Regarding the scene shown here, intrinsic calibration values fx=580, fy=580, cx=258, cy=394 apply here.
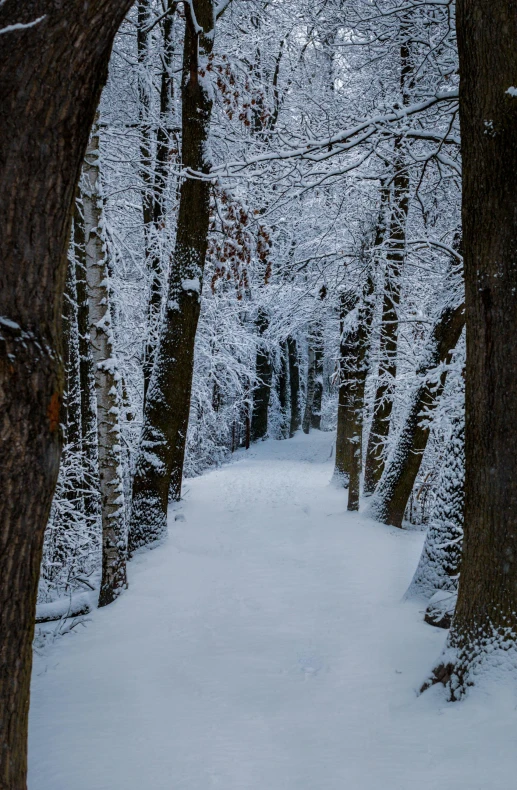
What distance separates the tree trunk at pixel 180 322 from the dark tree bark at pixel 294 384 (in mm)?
20572

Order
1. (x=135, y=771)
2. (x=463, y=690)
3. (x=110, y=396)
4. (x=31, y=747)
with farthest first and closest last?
1. (x=110, y=396)
2. (x=463, y=690)
3. (x=31, y=747)
4. (x=135, y=771)

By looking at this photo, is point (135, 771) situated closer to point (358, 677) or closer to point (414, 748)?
point (414, 748)

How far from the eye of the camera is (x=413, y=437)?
9.59 meters

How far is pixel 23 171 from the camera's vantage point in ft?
6.07

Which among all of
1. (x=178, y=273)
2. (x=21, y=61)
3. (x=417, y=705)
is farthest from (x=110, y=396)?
(x=21, y=61)

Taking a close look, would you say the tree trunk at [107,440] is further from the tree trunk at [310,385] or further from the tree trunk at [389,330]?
the tree trunk at [310,385]

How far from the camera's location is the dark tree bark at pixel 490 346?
3416mm

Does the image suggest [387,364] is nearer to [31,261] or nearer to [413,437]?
[413,437]

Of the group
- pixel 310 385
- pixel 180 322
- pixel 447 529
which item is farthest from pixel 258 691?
pixel 310 385

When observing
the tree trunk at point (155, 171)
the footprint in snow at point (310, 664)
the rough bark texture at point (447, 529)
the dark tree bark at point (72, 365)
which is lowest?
the footprint in snow at point (310, 664)

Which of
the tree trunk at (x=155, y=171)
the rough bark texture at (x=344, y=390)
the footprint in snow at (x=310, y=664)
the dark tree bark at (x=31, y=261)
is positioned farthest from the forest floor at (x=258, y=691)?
the rough bark texture at (x=344, y=390)

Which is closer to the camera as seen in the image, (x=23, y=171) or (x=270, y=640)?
(x=23, y=171)

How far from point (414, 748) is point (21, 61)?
370cm

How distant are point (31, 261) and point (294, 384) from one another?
31.3 m
